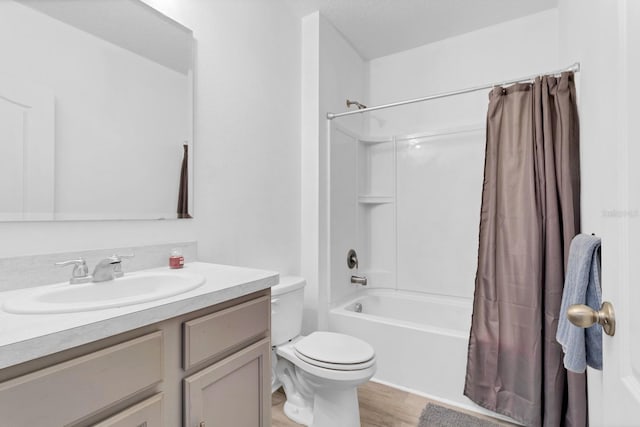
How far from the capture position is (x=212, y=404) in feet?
3.12

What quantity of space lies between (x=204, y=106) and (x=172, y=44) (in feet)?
0.94

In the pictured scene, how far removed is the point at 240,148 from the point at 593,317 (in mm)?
1627

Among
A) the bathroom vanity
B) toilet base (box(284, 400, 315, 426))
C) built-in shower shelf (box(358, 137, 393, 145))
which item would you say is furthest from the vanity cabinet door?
built-in shower shelf (box(358, 137, 393, 145))

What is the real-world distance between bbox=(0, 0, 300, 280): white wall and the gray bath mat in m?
1.14

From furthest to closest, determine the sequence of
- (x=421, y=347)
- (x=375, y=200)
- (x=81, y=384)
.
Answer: (x=375, y=200) < (x=421, y=347) < (x=81, y=384)

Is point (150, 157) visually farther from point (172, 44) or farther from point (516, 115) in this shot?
point (516, 115)

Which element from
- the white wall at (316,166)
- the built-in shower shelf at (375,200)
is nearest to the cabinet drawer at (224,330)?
the white wall at (316,166)

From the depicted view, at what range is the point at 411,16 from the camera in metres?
2.28

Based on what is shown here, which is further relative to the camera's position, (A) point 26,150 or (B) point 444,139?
(B) point 444,139

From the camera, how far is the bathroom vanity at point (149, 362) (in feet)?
1.98

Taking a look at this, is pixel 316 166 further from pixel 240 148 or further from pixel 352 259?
pixel 352 259

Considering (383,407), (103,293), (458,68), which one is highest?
(458,68)

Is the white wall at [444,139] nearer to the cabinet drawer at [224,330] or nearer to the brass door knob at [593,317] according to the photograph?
the cabinet drawer at [224,330]

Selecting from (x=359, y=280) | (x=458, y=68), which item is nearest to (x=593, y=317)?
(x=359, y=280)
